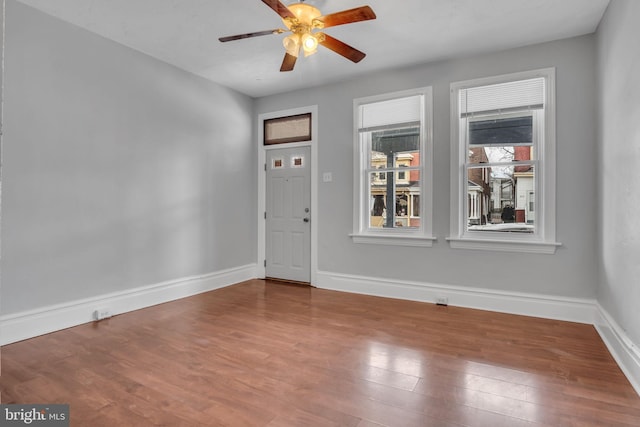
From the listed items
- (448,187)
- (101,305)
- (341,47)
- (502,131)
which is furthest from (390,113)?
(101,305)

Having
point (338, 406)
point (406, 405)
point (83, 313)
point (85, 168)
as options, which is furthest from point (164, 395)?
point (85, 168)

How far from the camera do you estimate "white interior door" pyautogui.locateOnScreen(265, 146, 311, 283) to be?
5207 millimetres

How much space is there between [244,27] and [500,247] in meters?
3.47

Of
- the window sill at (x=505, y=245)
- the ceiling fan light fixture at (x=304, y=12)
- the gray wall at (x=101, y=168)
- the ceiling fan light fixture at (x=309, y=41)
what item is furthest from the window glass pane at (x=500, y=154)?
the gray wall at (x=101, y=168)

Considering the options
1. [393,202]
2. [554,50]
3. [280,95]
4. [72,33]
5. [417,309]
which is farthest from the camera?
[280,95]

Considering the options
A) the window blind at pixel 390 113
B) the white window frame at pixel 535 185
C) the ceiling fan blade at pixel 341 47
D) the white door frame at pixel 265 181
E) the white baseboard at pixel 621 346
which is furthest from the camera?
the white door frame at pixel 265 181

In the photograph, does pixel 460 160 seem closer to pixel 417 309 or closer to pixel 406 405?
pixel 417 309

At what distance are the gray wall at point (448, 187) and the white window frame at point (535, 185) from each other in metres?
0.07

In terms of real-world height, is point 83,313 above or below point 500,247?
below

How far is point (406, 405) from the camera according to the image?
2.16m

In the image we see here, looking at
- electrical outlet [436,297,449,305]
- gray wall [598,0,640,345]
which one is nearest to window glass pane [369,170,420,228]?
electrical outlet [436,297,449,305]

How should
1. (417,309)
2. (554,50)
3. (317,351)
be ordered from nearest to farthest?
(317,351) → (554,50) → (417,309)

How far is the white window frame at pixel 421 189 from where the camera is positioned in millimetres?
4277

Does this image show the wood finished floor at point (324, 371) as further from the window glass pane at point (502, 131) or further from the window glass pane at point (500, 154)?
the window glass pane at point (502, 131)
